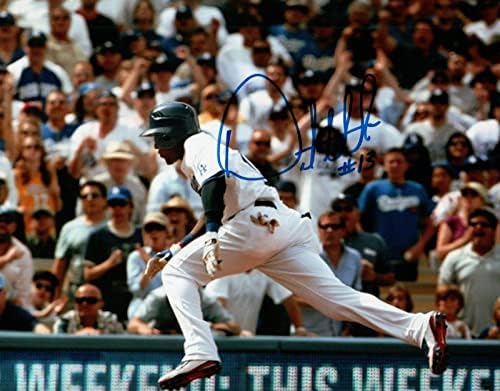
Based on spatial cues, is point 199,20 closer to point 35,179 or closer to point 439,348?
point 35,179

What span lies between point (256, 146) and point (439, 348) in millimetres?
5567

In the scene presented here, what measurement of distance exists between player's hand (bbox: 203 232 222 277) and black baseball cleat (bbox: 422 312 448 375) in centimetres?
128

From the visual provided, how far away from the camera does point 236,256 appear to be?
946 centimetres

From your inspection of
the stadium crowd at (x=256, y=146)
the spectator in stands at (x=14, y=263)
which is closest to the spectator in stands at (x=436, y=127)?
the stadium crowd at (x=256, y=146)

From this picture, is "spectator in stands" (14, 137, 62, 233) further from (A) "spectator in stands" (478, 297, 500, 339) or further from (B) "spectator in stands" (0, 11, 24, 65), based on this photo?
(A) "spectator in stands" (478, 297, 500, 339)

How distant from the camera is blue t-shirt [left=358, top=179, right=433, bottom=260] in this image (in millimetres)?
14469

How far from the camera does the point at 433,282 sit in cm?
1440

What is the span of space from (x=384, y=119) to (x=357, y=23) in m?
1.73

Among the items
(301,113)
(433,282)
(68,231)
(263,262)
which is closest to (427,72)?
(301,113)

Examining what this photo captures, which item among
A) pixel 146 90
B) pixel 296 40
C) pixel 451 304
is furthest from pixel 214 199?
pixel 296 40

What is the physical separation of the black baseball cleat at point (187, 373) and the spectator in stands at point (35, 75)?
287 inches

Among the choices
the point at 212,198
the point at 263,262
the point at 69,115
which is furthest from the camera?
the point at 69,115

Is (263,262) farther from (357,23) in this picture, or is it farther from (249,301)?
(357,23)

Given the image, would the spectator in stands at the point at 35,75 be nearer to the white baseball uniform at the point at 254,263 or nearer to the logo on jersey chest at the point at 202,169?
the white baseball uniform at the point at 254,263
